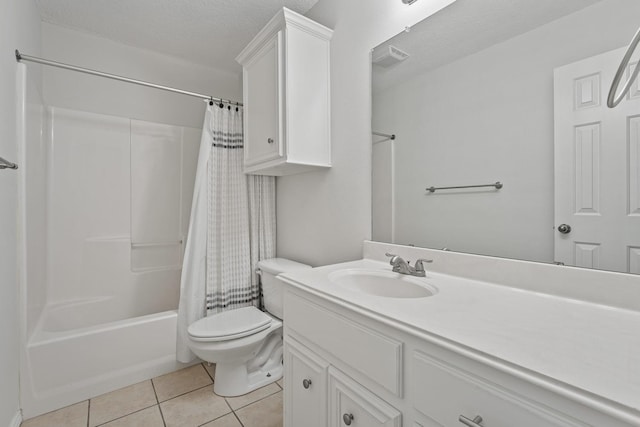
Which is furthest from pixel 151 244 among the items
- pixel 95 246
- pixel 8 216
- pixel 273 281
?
pixel 273 281

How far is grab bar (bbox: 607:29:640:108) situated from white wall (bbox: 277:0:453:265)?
78 cm

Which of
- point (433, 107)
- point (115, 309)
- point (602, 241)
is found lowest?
point (115, 309)

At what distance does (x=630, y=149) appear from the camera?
780 millimetres

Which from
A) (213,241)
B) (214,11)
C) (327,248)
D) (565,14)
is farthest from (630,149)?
(214,11)

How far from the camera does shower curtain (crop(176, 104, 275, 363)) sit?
6.50 feet

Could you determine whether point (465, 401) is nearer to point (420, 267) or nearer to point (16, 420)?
A: point (420, 267)

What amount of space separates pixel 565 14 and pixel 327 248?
1.46 meters

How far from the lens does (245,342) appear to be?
163 cm

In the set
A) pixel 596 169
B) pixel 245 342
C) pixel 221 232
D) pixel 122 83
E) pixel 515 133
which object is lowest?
pixel 245 342

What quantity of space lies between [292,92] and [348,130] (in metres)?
0.38

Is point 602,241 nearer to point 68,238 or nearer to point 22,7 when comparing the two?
point 22,7

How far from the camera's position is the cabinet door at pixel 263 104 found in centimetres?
165

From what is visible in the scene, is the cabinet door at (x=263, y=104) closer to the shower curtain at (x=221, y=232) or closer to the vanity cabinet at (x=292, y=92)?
the vanity cabinet at (x=292, y=92)

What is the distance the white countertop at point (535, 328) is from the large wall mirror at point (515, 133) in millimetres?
191
